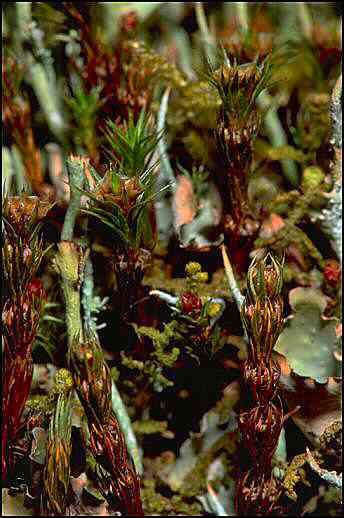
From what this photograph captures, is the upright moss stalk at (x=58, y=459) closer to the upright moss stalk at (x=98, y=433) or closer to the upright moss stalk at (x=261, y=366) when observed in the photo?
the upright moss stalk at (x=98, y=433)

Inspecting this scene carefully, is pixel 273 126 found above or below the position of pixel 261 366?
above

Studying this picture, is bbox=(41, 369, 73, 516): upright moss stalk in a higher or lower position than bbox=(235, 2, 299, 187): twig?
lower

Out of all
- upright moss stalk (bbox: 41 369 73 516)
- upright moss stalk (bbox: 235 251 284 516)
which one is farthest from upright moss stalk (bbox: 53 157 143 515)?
upright moss stalk (bbox: 235 251 284 516)

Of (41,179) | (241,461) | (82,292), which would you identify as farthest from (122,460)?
(41,179)

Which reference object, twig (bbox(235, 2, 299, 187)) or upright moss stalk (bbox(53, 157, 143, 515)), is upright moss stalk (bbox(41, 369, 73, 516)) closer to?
upright moss stalk (bbox(53, 157, 143, 515))

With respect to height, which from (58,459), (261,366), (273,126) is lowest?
(58,459)

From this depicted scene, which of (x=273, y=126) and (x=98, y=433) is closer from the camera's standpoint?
(x=98, y=433)

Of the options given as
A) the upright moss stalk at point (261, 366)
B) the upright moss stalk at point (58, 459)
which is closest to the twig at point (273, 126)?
the upright moss stalk at point (261, 366)

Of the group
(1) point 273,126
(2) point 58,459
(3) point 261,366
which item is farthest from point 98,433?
(1) point 273,126

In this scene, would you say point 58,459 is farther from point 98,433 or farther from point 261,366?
point 261,366

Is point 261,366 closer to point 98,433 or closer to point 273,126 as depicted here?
point 98,433

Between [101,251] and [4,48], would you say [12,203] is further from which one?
[4,48]

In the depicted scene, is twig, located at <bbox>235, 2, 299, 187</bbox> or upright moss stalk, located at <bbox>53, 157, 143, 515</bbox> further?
twig, located at <bbox>235, 2, 299, 187</bbox>
